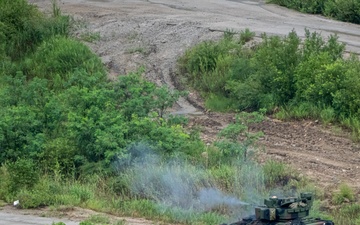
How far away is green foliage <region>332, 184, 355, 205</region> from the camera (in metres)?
17.8

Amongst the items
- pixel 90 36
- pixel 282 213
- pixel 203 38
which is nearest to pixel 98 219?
pixel 282 213

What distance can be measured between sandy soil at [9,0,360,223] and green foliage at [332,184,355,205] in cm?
112

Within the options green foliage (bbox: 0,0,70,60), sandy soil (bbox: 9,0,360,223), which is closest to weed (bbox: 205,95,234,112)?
sandy soil (bbox: 9,0,360,223)

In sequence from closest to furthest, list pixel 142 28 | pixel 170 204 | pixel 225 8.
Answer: pixel 170 204, pixel 142 28, pixel 225 8

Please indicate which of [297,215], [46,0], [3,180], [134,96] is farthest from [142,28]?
[297,215]

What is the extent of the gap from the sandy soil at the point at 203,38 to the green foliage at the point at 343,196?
3.67 ft

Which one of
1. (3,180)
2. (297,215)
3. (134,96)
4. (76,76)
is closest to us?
(297,215)

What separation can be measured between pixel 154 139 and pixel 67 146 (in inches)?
82.7

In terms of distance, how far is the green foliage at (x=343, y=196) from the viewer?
17.8 meters

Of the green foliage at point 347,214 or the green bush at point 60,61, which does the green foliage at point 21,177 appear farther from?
the green bush at point 60,61

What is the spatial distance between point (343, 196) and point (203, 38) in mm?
12214

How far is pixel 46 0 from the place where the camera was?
116 ft

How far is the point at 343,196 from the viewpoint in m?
17.9

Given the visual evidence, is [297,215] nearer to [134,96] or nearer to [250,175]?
[250,175]
